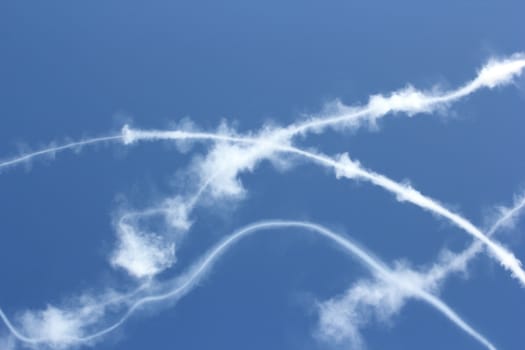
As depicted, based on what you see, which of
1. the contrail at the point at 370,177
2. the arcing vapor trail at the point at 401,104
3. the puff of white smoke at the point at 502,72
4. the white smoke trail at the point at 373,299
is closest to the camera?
the white smoke trail at the point at 373,299

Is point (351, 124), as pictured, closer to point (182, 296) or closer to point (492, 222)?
point (492, 222)

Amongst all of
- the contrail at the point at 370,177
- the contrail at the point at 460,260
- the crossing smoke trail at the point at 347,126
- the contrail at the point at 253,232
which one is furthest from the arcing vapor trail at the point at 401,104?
the contrail at the point at 460,260

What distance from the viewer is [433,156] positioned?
572 centimetres

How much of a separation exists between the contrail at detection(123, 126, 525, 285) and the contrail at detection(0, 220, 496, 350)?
0.55 metres

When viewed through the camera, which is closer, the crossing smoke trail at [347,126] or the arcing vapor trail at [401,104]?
the crossing smoke trail at [347,126]

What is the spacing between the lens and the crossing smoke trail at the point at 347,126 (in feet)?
18.5

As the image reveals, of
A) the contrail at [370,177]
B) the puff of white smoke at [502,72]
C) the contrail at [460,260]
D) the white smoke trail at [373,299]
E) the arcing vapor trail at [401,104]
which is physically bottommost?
the white smoke trail at [373,299]

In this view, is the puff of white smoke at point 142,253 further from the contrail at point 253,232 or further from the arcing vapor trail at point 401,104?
the arcing vapor trail at point 401,104

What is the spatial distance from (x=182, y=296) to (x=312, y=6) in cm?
274

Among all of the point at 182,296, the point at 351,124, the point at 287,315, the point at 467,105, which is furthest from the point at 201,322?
the point at 467,105

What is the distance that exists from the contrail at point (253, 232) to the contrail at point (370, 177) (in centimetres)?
55

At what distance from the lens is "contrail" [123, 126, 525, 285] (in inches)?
220

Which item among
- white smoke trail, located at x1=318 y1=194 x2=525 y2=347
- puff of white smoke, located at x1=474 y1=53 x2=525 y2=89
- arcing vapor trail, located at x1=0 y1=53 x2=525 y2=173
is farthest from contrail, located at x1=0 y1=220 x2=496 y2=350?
puff of white smoke, located at x1=474 y1=53 x2=525 y2=89

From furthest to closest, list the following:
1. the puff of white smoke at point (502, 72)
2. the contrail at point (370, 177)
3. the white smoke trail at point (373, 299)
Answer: the puff of white smoke at point (502, 72) → the contrail at point (370, 177) → the white smoke trail at point (373, 299)
